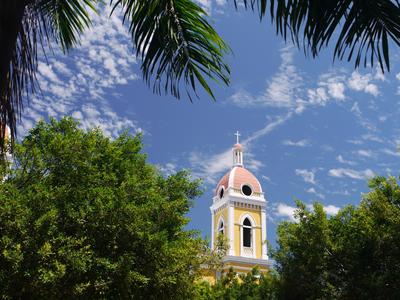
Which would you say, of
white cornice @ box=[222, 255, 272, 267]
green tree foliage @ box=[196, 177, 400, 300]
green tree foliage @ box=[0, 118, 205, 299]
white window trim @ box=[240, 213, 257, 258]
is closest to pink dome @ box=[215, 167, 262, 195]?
white window trim @ box=[240, 213, 257, 258]

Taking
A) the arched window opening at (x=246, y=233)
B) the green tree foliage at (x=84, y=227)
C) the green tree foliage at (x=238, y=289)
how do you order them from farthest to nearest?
the arched window opening at (x=246, y=233)
the green tree foliage at (x=238, y=289)
the green tree foliage at (x=84, y=227)

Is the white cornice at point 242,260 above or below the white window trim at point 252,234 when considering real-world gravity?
below

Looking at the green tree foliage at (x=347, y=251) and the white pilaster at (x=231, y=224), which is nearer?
the green tree foliage at (x=347, y=251)

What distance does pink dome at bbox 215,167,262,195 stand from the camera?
141 ft

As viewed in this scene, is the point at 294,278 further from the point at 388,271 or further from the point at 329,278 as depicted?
the point at 388,271

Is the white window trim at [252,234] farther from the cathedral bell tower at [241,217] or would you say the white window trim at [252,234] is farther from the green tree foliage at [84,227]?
the green tree foliage at [84,227]

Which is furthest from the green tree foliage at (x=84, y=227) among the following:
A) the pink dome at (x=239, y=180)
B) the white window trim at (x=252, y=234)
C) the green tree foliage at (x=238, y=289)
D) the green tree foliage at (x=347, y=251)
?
the pink dome at (x=239, y=180)

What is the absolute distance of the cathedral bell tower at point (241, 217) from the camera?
39472mm

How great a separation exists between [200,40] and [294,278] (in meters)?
16.1

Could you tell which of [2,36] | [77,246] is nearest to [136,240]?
[77,246]

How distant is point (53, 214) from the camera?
39.9ft

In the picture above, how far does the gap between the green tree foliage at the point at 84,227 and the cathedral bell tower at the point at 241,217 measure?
78.3 ft

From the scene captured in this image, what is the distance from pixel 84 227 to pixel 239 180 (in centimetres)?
3070

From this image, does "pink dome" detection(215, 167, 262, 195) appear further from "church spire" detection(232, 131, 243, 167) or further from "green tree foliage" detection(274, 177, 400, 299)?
"green tree foliage" detection(274, 177, 400, 299)
